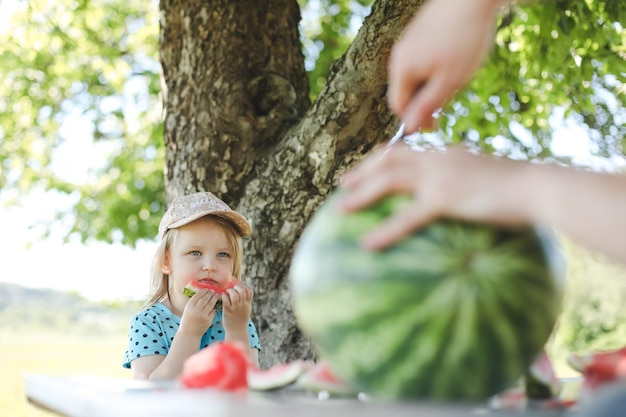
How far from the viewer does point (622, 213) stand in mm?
1287

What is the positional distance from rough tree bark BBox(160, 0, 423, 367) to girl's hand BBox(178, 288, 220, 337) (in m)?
1.11

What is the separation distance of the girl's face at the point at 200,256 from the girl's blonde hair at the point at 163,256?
0.02m

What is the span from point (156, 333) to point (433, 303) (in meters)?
2.57

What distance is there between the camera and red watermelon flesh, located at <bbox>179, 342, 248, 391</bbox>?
165cm

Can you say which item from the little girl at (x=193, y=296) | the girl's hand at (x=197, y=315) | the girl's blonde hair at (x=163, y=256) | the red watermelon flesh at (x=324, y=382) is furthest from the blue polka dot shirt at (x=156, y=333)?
the red watermelon flesh at (x=324, y=382)

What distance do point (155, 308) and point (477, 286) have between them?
9.15 ft

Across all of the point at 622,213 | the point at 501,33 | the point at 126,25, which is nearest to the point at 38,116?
the point at 126,25

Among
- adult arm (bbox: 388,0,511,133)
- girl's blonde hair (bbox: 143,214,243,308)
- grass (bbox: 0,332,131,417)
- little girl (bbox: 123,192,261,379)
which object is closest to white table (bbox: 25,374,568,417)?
adult arm (bbox: 388,0,511,133)

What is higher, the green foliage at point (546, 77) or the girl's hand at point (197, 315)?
the green foliage at point (546, 77)

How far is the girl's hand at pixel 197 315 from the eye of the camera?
343 centimetres

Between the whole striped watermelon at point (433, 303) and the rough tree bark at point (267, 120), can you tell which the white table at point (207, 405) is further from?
Result: the rough tree bark at point (267, 120)

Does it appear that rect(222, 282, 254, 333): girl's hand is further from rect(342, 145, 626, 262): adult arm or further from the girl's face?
rect(342, 145, 626, 262): adult arm

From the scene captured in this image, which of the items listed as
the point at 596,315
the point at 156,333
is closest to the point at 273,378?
the point at 156,333

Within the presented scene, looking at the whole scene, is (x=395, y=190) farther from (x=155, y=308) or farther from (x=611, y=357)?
(x=155, y=308)
